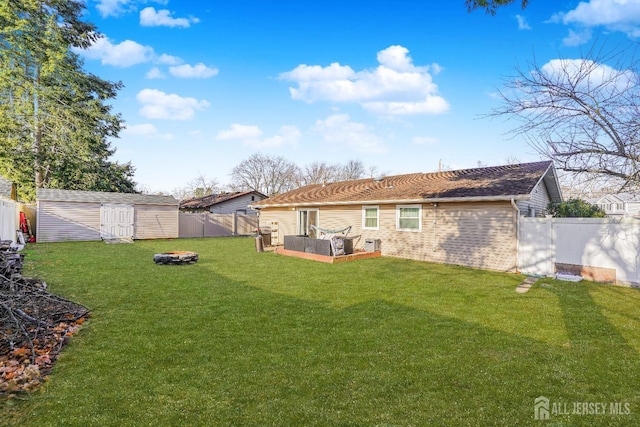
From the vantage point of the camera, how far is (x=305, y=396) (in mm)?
2924

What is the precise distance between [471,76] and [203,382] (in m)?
12.2

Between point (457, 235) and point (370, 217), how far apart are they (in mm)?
3707

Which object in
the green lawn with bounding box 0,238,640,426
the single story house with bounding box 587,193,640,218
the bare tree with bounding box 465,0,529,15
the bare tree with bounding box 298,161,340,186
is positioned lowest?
the green lawn with bounding box 0,238,640,426

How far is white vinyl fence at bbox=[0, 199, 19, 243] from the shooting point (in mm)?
11375

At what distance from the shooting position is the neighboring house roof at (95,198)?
54.6 ft

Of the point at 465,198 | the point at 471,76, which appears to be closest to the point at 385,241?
the point at 465,198

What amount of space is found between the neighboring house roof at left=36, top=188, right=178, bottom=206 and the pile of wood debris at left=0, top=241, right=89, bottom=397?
43.8 ft

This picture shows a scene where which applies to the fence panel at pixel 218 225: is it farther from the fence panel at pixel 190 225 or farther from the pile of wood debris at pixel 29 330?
the pile of wood debris at pixel 29 330

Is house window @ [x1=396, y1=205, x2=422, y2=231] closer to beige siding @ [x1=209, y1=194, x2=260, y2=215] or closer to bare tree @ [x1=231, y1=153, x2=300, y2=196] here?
beige siding @ [x1=209, y1=194, x2=260, y2=215]

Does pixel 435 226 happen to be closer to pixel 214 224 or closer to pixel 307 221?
pixel 307 221

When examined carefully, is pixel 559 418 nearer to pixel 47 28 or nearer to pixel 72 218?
pixel 72 218

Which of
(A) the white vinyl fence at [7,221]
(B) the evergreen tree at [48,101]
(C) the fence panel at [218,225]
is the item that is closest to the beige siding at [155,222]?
(C) the fence panel at [218,225]

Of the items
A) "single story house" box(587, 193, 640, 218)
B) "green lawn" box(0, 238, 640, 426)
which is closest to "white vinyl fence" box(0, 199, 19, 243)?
"green lawn" box(0, 238, 640, 426)

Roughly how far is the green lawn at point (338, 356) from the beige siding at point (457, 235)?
2.61m
